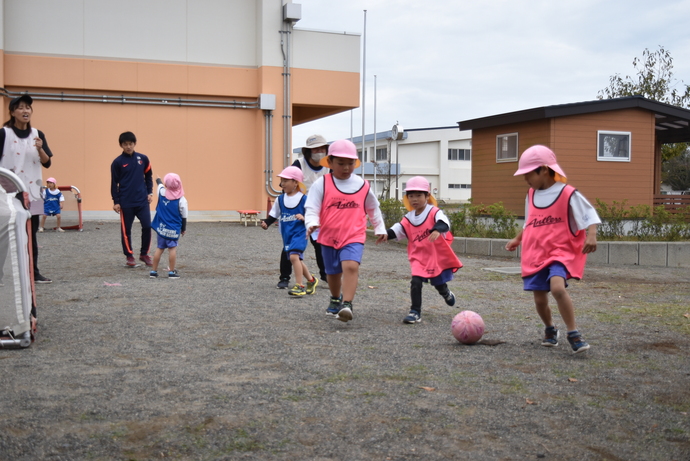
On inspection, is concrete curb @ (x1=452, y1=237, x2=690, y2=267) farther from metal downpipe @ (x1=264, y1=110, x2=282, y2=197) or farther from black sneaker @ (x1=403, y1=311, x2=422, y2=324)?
metal downpipe @ (x1=264, y1=110, x2=282, y2=197)

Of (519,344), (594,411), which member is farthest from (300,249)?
(594,411)

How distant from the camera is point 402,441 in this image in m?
3.30

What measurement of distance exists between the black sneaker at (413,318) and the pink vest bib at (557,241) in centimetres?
137

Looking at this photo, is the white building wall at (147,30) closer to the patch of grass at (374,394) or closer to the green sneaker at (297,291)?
the green sneaker at (297,291)

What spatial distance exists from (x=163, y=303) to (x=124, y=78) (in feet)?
52.7

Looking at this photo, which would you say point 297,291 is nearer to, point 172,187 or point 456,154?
point 172,187

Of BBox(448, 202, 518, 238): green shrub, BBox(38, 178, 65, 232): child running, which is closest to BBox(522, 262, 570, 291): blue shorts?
BBox(448, 202, 518, 238): green shrub

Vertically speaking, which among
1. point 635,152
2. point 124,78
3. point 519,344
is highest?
point 124,78

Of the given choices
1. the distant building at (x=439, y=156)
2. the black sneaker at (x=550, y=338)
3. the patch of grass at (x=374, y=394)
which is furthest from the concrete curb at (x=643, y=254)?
the distant building at (x=439, y=156)

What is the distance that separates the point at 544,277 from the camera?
5480mm

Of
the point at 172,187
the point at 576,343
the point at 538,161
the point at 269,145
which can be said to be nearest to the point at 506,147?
the point at 269,145

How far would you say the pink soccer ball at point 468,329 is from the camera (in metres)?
5.53

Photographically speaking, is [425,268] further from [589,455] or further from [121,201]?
[121,201]

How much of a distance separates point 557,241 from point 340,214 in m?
2.12
